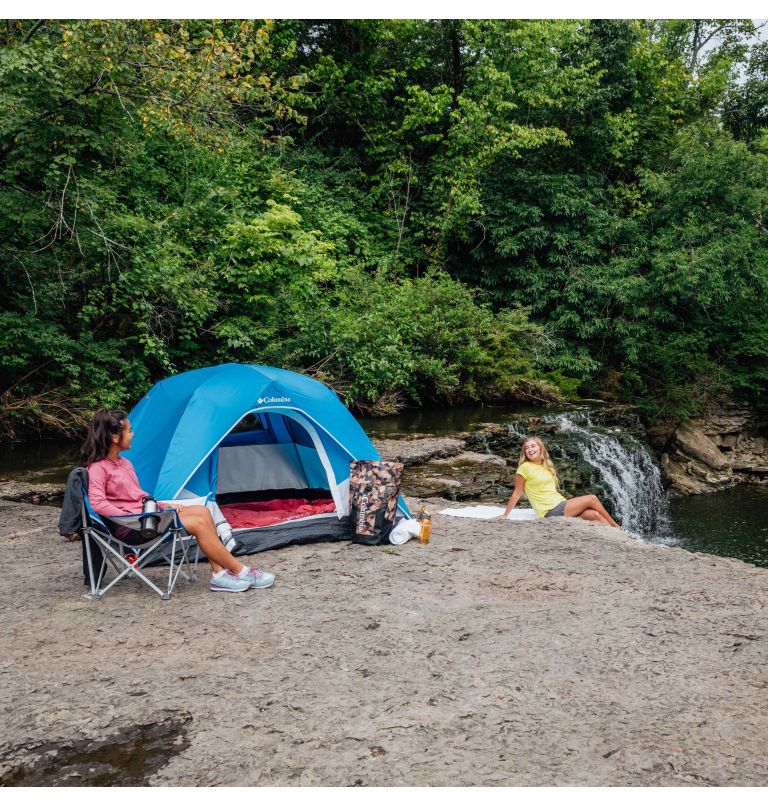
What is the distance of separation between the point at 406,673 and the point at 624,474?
9204 millimetres

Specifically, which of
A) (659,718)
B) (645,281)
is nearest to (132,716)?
(659,718)

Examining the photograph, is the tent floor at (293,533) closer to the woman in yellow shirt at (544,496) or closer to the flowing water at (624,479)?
the woman in yellow shirt at (544,496)

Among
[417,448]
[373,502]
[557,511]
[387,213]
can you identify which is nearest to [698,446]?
[417,448]

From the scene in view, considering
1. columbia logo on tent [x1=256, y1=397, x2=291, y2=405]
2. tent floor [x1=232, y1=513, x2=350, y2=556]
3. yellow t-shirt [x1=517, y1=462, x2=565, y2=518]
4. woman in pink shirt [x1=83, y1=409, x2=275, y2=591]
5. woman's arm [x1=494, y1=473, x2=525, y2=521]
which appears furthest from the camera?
yellow t-shirt [x1=517, y1=462, x2=565, y2=518]

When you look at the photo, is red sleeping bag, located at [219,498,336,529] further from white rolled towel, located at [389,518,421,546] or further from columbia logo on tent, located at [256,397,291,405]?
columbia logo on tent, located at [256,397,291,405]

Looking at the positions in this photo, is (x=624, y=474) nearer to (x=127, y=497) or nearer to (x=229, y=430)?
(x=229, y=430)

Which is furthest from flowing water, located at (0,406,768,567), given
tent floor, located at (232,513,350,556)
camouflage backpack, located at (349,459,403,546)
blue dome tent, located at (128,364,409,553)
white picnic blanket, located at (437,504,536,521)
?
tent floor, located at (232,513,350,556)

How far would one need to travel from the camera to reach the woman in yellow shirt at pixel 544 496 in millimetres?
7281

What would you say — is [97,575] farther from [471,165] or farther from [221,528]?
[471,165]

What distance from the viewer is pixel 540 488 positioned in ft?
24.2

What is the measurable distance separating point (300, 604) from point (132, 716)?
5.26ft

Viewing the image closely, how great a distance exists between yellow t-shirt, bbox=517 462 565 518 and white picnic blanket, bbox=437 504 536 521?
14cm

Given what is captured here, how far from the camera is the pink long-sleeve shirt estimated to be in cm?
477
